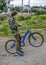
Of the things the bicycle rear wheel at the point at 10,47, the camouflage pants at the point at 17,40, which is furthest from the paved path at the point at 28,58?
the camouflage pants at the point at 17,40

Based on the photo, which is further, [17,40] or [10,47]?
[10,47]

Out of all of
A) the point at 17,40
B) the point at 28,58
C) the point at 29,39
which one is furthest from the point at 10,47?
the point at 28,58

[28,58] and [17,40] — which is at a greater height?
[17,40]

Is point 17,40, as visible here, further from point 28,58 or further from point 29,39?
point 29,39

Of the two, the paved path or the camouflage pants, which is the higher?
the camouflage pants

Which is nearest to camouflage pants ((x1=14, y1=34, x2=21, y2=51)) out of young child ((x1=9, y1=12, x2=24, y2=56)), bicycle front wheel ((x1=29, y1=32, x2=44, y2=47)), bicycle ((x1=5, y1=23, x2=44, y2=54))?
young child ((x1=9, y1=12, x2=24, y2=56))

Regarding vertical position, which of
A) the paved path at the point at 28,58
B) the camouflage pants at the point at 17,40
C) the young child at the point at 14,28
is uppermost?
the young child at the point at 14,28

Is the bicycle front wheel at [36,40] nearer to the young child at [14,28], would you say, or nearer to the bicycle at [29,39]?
the bicycle at [29,39]

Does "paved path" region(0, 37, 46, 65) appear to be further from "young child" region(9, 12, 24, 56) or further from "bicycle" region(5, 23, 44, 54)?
"young child" region(9, 12, 24, 56)

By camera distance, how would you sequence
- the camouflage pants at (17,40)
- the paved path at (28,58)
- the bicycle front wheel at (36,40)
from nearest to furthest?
the paved path at (28,58) < the camouflage pants at (17,40) < the bicycle front wheel at (36,40)

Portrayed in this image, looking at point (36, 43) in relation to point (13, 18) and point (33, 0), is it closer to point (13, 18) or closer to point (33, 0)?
point (13, 18)

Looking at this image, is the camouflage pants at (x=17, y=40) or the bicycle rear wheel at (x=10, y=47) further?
the bicycle rear wheel at (x=10, y=47)

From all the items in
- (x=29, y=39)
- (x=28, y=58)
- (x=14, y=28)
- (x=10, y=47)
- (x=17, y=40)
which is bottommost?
(x=28, y=58)

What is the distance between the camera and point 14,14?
9922mm
